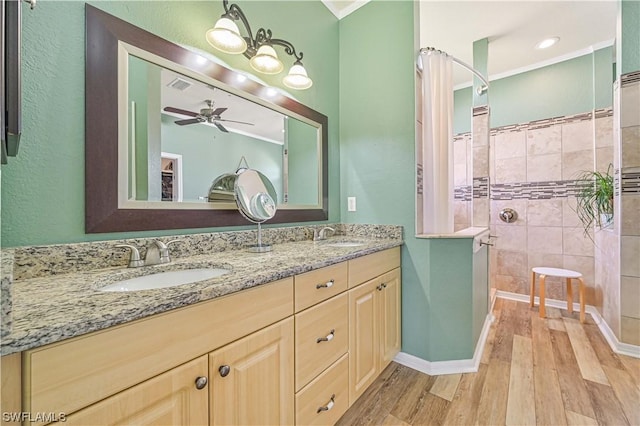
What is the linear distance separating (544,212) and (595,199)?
1.73 ft

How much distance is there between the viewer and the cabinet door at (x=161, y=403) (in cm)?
54

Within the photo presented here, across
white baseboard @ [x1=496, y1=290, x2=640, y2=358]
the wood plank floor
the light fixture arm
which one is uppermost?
the light fixture arm

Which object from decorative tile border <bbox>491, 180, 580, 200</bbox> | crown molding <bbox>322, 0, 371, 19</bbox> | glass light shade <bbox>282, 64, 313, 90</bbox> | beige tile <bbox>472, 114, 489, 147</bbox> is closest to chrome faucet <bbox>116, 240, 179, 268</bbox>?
glass light shade <bbox>282, 64, 313, 90</bbox>

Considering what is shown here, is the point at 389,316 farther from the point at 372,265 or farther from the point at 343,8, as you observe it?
the point at 343,8

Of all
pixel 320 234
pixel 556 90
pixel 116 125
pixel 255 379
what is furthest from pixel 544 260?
pixel 116 125

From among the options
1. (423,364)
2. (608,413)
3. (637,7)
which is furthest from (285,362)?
(637,7)

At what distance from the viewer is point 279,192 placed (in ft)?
5.63

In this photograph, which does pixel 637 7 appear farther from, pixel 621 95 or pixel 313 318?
pixel 313 318

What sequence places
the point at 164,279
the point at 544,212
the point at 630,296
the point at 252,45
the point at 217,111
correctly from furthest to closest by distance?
the point at 544,212
the point at 630,296
the point at 252,45
the point at 217,111
the point at 164,279

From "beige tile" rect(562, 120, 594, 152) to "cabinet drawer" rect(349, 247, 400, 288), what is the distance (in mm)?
2559

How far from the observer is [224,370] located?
0.75m

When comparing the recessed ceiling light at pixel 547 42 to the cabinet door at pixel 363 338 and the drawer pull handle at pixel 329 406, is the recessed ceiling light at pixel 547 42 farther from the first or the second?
the drawer pull handle at pixel 329 406

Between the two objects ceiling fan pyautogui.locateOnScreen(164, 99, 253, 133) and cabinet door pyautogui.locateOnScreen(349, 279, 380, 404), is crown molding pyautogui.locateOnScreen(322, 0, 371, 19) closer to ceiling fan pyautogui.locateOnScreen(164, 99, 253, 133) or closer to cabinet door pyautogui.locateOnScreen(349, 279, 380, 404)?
ceiling fan pyautogui.locateOnScreen(164, 99, 253, 133)

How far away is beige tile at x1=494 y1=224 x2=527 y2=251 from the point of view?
3.05 meters
